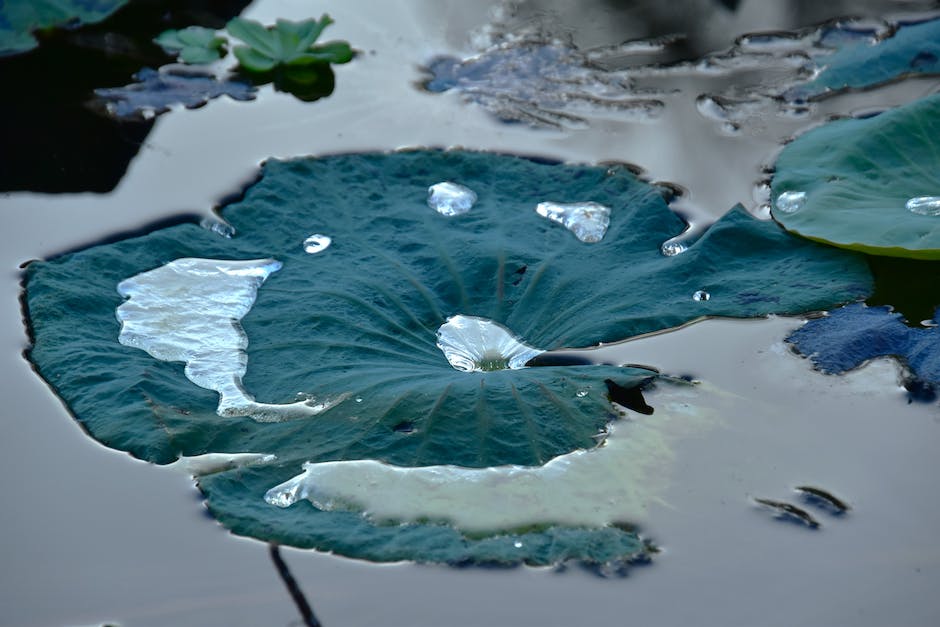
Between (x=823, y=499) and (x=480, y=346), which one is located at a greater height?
(x=823, y=499)

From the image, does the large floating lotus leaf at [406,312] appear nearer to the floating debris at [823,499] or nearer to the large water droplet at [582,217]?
the large water droplet at [582,217]

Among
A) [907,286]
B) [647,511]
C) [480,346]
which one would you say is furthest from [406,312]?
[907,286]

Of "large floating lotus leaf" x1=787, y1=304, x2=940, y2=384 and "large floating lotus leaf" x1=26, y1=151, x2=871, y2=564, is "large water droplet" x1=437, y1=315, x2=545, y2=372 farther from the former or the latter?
"large floating lotus leaf" x1=787, y1=304, x2=940, y2=384

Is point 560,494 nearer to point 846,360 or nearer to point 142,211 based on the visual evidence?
point 846,360

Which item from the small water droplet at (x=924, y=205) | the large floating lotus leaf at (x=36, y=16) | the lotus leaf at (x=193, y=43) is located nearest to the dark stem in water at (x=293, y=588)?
the small water droplet at (x=924, y=205)

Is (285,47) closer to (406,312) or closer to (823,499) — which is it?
(406,312)

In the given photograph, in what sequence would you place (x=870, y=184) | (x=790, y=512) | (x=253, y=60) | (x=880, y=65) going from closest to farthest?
(x=790, y=512)
(x=870, y=184)
(x=880, y=65)
(x=253, y=60)
